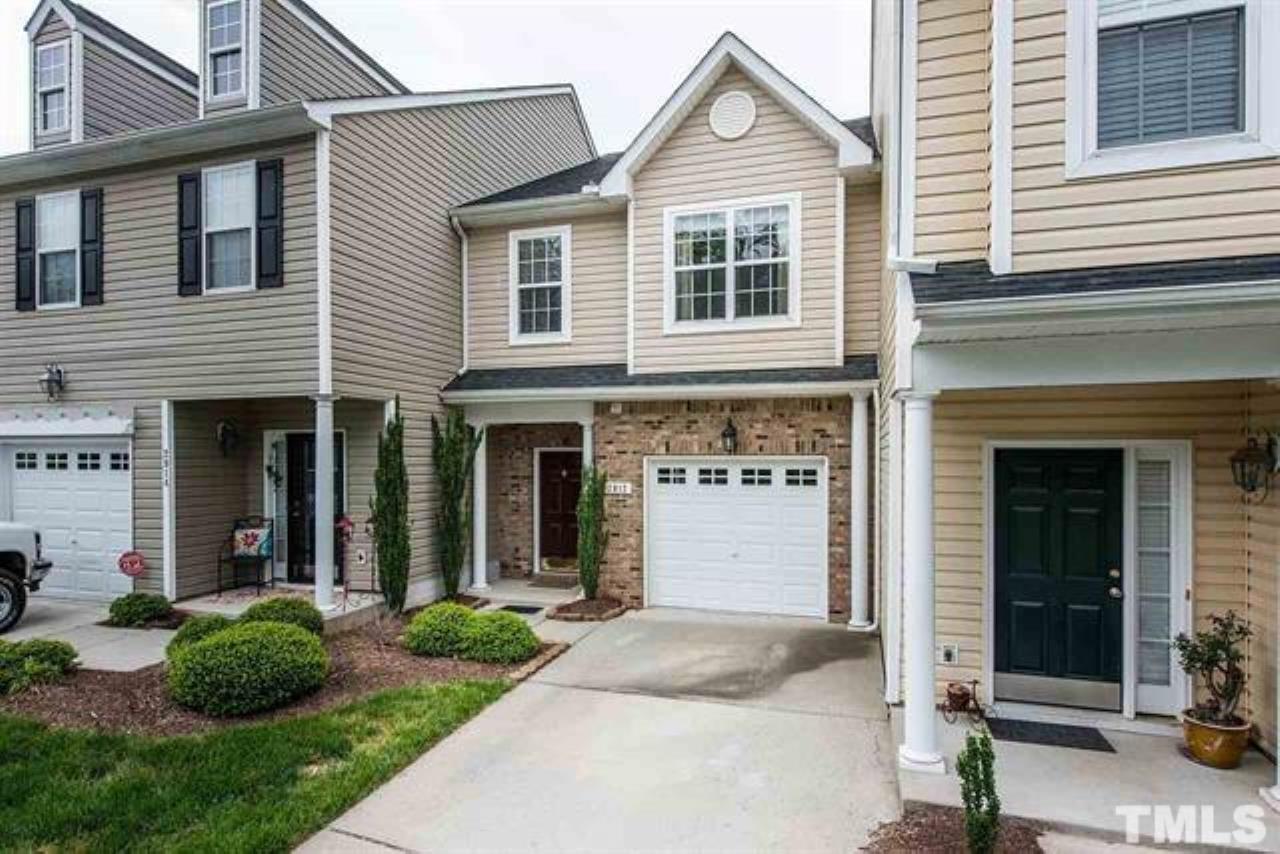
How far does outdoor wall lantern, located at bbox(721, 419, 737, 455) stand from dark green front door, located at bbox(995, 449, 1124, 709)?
385 cm

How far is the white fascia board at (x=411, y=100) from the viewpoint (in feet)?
26.7

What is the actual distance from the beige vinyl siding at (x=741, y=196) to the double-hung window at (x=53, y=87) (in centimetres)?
873

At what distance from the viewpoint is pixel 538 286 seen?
1052cm

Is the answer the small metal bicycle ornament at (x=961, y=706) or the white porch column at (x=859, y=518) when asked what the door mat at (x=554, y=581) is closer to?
the white porch column at (x=859, y=518)

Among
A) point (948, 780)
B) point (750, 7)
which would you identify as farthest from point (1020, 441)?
point (750, 7)

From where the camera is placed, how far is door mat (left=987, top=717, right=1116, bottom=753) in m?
4.98

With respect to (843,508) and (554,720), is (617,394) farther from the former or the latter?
(554,720)

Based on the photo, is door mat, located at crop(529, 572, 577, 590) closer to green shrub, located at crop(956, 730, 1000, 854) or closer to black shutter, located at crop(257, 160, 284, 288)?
black shutter, located at crop(257, 160, 284, 288)

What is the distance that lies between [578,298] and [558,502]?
3.36m

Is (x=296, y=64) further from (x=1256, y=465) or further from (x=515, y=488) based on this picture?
(x=1256, y=465)

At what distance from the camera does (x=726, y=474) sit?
945 cm

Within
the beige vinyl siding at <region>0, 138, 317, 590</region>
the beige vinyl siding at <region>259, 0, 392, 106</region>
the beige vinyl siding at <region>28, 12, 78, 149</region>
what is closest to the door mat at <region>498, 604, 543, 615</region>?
the beige vinyl siding at <region>0, 138, 317, 590</region>

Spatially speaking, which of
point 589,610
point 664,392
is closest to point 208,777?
point 589,610

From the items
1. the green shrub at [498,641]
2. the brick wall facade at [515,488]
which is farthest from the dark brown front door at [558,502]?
the green shrub at [498,641]
